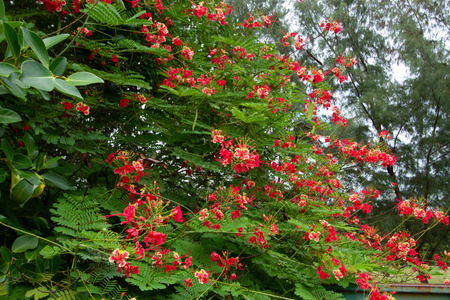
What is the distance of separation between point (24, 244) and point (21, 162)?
1.08 ft

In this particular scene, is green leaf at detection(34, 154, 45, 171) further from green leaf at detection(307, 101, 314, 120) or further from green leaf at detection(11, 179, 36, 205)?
green leaf at detection(307, 101, 314, 120)

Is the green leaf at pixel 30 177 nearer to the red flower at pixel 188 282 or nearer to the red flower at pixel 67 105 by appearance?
the red flower at pixel 67 105

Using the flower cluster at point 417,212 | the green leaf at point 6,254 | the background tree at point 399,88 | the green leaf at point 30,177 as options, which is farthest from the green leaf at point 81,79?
the background tree at point 399,88

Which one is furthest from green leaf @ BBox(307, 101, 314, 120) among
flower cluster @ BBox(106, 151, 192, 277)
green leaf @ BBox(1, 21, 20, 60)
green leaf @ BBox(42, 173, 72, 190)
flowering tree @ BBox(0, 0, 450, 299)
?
green leaf @ BBox(1, 21, 20, 60)

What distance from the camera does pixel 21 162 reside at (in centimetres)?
120

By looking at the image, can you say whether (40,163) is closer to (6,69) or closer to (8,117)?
(8,117)

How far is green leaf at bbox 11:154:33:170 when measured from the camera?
3.93 ft

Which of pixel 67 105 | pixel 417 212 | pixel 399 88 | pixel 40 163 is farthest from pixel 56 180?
pixel 399 88

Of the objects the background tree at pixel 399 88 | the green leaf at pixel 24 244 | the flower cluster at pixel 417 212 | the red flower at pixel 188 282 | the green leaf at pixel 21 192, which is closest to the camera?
the green leaf at pixel 21 192

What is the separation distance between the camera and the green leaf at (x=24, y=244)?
1.22m

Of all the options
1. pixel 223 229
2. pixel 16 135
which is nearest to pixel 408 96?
pixel 223 229

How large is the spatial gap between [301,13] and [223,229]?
9.00 metres

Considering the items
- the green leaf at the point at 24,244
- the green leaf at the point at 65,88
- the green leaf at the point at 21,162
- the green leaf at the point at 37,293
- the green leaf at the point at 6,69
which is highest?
the green leaf at the point at 65,88

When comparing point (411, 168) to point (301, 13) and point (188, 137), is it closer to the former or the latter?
point (301, 13)
